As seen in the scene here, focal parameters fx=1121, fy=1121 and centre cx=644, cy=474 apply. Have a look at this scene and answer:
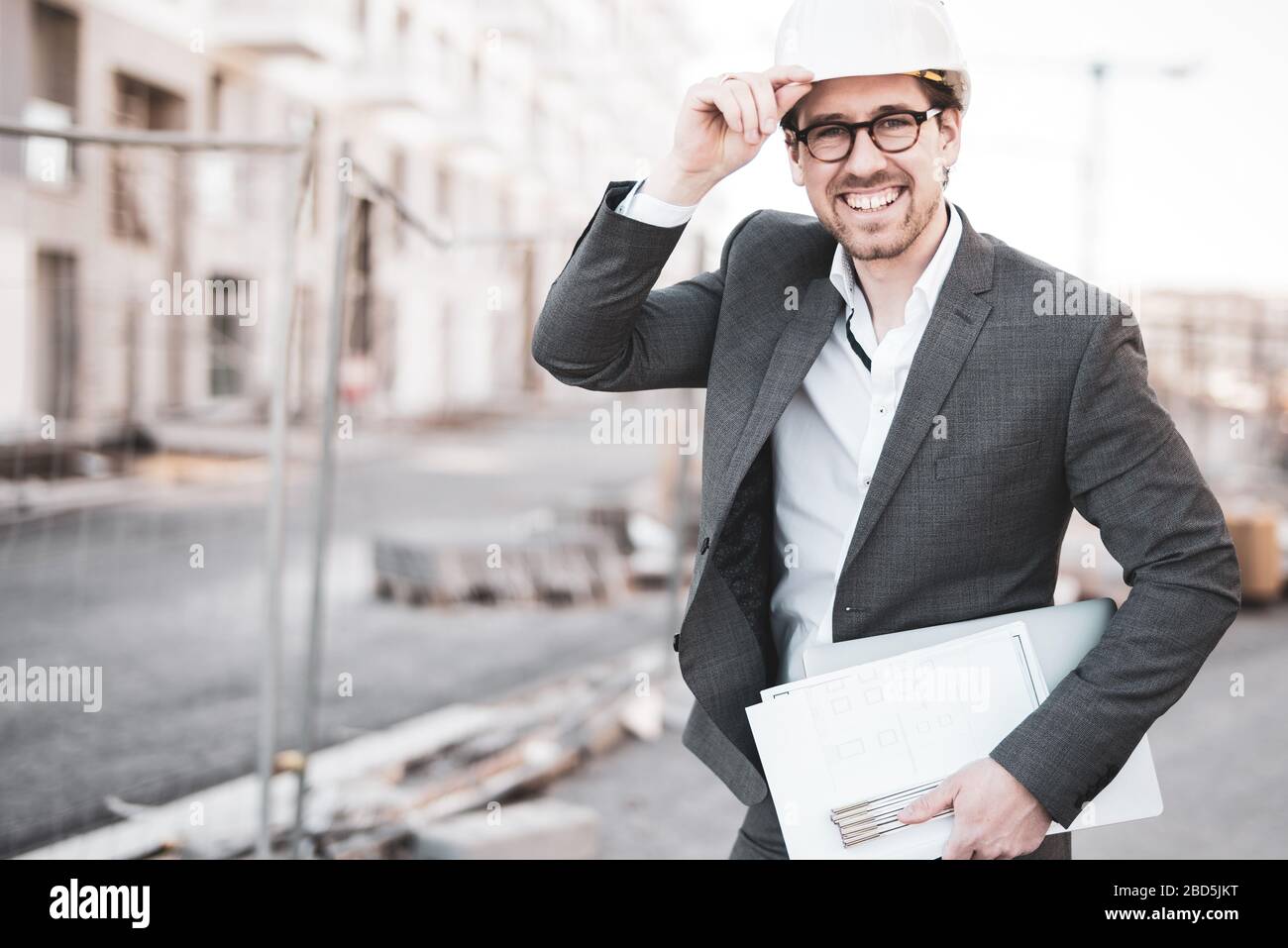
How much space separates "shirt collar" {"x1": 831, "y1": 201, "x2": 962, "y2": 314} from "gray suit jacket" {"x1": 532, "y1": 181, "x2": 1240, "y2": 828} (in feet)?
0.07

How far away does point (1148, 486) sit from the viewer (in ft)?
5.66

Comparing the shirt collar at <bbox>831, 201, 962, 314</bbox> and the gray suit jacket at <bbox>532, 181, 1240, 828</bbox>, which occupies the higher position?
the shirt collar at <bbox>831, 201, 962, 314</bbox>

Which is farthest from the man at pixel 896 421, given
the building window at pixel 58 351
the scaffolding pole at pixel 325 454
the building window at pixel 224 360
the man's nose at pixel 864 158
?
the building window at pixel 224 360

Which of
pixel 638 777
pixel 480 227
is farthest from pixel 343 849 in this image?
pixel 480 227

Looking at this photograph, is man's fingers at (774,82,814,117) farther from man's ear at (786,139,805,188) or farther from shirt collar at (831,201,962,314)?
shirt collar at (831,201,962,314)

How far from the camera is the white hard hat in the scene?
1.76m

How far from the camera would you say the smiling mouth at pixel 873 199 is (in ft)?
5.94

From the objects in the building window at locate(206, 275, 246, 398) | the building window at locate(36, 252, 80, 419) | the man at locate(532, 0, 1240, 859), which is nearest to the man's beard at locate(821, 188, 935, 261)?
the man at locate(532, 0, 1240, 859)

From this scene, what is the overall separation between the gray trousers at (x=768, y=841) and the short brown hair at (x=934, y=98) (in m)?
1.17

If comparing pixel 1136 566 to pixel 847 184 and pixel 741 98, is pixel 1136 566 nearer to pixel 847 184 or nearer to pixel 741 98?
pixel 847 184

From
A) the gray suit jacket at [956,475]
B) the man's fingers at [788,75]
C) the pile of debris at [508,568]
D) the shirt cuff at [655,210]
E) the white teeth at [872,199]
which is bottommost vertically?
the pile of debris at [508,568]

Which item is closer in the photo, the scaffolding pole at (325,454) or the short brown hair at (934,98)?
the short brown hair at (934,98)

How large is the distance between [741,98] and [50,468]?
29.2ft

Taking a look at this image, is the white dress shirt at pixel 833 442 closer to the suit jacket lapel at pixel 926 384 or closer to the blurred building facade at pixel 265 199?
the suit jacket lapel at pixel 926 384
